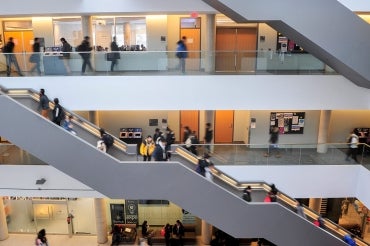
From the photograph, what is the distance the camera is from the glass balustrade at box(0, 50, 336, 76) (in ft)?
41.1

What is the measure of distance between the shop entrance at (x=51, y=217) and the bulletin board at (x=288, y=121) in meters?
9.91

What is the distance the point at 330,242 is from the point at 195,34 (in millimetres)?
9455

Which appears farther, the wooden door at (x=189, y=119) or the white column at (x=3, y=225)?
the wooden door at (x=189, y=119)

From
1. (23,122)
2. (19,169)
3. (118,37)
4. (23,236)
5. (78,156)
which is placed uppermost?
(118,37)

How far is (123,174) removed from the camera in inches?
387

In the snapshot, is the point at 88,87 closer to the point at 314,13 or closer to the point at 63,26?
the point at 63,26

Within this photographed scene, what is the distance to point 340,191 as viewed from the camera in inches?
530

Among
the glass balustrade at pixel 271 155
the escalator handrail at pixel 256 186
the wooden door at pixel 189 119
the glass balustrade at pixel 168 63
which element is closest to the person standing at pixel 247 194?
the escalator handrail at pixel 256 186

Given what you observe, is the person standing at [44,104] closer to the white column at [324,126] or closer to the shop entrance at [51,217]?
the shop entrance at [51,217]

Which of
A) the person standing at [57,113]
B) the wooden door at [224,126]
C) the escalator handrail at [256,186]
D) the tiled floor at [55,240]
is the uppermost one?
the person standing at [57,113]

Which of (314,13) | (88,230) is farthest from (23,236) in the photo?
(314,13)

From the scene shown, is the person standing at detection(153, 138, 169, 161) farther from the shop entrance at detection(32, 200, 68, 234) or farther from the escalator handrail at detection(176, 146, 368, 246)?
the shop entrance at detection(32, 200, 68, 234)

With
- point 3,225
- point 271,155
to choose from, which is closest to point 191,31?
point 271,155

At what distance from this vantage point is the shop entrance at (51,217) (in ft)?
55.9
